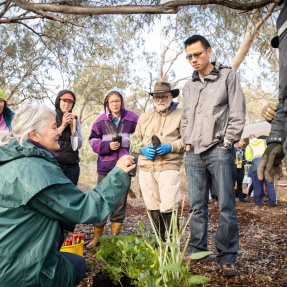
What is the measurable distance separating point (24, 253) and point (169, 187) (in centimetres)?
184

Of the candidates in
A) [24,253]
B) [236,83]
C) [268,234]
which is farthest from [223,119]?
[268,234]

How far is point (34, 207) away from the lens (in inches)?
62.3

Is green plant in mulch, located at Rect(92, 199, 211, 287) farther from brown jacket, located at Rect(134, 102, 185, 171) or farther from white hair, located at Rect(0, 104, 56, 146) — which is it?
brown jacket, located at Rect(134, 102, 185, 171)

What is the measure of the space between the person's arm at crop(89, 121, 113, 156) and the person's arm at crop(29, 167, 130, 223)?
184 centimetres

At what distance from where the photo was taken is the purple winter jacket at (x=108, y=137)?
3.64 meters

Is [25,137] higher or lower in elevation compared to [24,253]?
higher

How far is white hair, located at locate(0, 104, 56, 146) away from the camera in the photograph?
5.84 ft

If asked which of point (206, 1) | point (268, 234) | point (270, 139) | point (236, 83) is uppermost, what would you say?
point (206, 1)

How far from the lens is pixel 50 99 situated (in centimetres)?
1380

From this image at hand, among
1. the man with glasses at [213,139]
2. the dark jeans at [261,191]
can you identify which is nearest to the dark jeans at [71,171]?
the man with glasses at [213,139]

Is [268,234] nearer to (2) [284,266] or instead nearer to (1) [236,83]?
(2) [284,266]

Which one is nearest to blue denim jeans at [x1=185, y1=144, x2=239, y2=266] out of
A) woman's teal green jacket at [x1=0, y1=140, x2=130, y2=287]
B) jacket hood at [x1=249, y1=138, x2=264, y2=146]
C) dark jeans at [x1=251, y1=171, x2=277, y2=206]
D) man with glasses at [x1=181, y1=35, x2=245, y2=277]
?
man with glasses at [x1=181, y1=35, x2=245, y2=277]

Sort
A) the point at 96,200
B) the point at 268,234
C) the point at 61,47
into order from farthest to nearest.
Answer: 1. the point at 61,47
2. the point at 268,234
3. the point at 96,200

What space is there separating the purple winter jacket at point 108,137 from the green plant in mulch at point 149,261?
1702 mm
